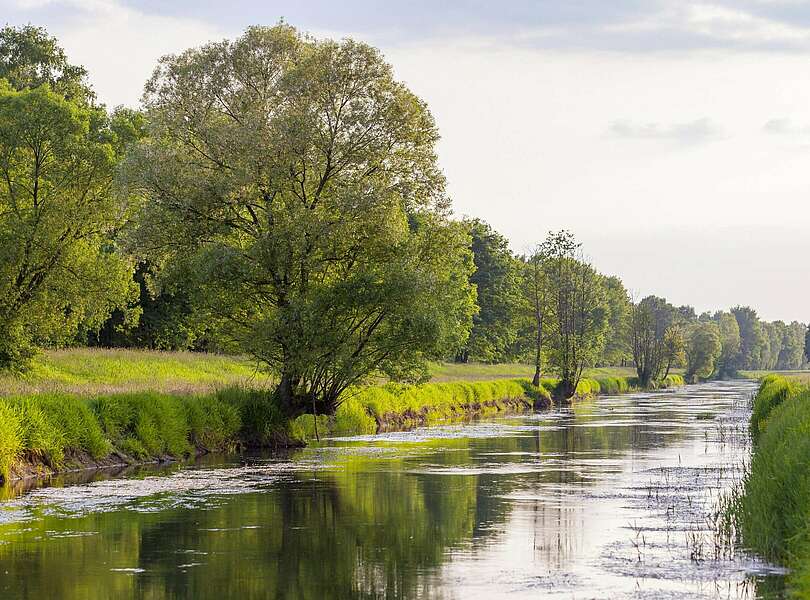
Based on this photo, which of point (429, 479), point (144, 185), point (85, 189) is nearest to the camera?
point (429, 479)

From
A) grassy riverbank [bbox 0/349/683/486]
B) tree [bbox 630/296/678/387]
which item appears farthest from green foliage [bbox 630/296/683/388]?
grassy riverbank [bbox 0/349/683/486]

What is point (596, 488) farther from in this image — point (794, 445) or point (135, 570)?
point (135, 570)

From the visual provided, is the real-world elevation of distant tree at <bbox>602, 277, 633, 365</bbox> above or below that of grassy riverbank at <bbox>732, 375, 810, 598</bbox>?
above

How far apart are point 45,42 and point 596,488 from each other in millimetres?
59141

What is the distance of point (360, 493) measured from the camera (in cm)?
A: 2430

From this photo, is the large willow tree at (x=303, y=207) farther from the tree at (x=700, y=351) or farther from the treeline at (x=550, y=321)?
the tree at (x=700, y=351)

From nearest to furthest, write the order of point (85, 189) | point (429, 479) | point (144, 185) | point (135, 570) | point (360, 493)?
point (135, 570) → point (360, 493) → point (429, 479) → point (144, 185) → point (85, 189)

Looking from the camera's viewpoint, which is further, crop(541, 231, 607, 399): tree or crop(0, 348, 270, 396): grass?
crop(541, 231, 607, 399): tree

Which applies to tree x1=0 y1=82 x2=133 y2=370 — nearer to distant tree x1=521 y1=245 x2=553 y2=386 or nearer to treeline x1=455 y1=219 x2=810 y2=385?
treeline x1=455 y1=219 x2=810 y2=385

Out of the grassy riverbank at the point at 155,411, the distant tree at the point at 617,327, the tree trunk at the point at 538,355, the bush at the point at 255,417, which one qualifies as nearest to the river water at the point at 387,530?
the grassy riverbank at the point at 155,411

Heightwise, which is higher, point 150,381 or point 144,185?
point 144,185

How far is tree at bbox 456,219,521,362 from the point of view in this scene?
12181 centimetres

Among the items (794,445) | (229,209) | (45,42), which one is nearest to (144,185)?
(229,209)

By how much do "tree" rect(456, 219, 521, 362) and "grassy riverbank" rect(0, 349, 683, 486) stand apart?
59168 millimetres
